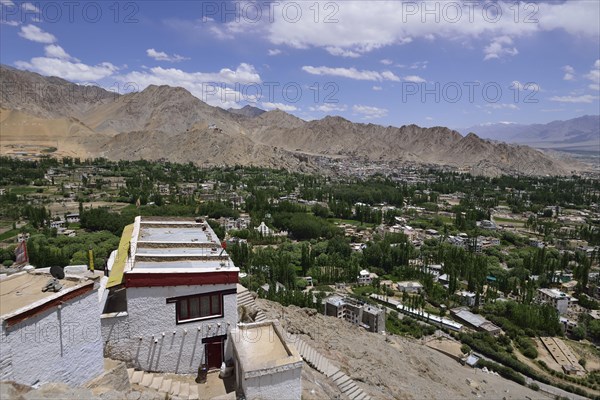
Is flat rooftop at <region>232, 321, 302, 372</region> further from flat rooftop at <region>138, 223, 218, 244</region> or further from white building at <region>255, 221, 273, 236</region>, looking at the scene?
white building at <region>255, 221, 273, 236</region>

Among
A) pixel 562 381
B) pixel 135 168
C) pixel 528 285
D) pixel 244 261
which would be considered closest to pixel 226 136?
pixel 135 168

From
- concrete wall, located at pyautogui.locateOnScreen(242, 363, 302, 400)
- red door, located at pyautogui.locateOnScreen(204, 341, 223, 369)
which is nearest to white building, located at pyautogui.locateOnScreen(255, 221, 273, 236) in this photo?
red door, located at pyautogui.locateOnScreen(204, 341, 223, 369)

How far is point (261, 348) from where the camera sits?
8.04 meters

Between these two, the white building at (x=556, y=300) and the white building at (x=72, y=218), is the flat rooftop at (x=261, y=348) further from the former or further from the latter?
the white building at (x=72, y=218)

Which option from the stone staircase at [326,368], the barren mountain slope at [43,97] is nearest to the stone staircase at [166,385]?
the stone staircase at [326,368]

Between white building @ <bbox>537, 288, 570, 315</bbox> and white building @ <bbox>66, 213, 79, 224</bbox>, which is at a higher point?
white building @ <bbox>66, 213, 79, 224</bbox>

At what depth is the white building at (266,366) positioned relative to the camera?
7020 mm

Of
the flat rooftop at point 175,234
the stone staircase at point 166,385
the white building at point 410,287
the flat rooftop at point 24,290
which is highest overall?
the flat rooftop at point 175,234

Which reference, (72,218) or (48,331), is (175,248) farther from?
(72,218)

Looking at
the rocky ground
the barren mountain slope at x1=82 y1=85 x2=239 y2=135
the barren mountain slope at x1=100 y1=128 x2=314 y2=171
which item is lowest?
the rocky ground

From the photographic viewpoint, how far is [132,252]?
8.83 metres

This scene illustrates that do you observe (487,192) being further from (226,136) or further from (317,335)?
(317,335)

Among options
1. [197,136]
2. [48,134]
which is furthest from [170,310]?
[48,134]

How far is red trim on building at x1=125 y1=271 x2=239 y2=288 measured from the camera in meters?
7.59
